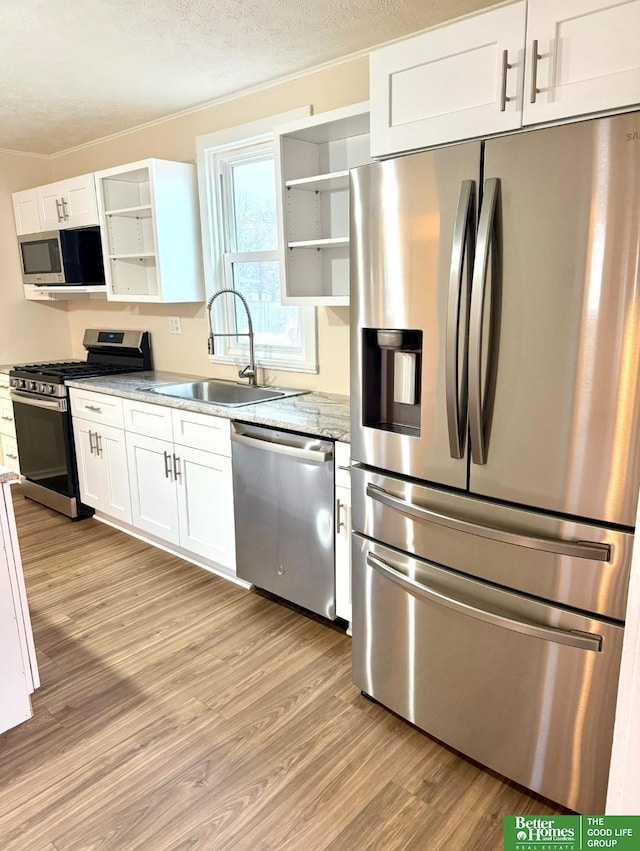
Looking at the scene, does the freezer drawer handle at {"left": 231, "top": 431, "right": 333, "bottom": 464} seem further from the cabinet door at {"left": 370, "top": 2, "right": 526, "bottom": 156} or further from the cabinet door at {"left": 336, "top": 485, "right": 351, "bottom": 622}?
the cabinet door at {"left": 370, "top": 2, "right": 526, "bottom": 156}

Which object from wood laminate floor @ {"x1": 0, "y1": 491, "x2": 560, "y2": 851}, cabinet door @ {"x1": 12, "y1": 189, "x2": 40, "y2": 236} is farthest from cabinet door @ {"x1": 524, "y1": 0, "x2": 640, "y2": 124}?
cabinet door @ {"x1": 12, "y1": 189, "x2": 40, "y2": 236}

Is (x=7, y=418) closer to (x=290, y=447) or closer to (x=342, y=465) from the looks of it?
(x=290, y=447)

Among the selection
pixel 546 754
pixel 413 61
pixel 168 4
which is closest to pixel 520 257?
pixel 413 61

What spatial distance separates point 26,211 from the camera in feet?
14.3

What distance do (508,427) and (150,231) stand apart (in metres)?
3.13

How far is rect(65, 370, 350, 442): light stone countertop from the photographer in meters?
2.36

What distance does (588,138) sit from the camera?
132 centimetres

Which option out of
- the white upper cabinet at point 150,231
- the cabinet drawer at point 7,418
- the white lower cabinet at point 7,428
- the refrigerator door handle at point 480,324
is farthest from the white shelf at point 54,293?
the refrigerator door handle at point 480,324

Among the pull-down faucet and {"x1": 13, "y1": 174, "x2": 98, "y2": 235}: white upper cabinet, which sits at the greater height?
{"x1": 13, "y1": 174, "x2": 98, "y2": 235}: white upper cabinet

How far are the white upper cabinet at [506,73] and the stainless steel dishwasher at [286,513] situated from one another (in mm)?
1166

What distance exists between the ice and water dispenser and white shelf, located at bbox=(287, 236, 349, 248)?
831mm

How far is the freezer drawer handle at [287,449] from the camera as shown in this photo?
2.31 m

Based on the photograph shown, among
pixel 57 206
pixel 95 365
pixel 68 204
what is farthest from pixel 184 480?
pixel 57 206

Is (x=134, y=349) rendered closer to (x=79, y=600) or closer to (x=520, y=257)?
(x=79, y=600)
